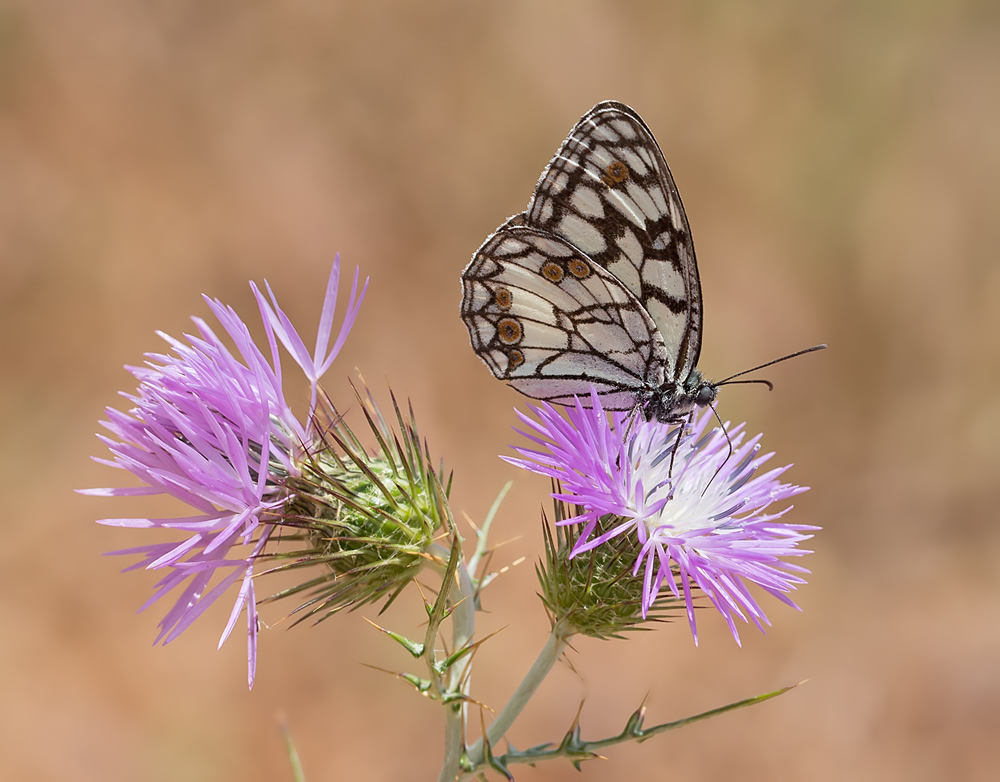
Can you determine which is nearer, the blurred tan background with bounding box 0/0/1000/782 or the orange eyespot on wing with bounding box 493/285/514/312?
the orange eyespot on wing with bounding box 493/285/514/312

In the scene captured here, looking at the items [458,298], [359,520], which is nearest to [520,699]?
[359,520]

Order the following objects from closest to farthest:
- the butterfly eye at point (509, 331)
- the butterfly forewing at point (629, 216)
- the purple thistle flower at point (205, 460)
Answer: the purple thistle flower at point (205, 460) < the butterfly forewing at point (629, 216) < the butterfly eye at point (509, 331)

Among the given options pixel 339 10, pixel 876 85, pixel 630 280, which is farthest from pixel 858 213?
pixel 630 280

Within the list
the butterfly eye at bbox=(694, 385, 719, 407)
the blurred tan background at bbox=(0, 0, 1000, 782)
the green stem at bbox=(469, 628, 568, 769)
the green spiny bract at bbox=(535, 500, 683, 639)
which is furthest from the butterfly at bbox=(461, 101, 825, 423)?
the blurred tan background at bbox=(0, 0, 1000, 782)

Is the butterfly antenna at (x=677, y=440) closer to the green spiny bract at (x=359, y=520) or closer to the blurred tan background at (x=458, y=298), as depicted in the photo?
the green spiny bract at (x=359, y=520)

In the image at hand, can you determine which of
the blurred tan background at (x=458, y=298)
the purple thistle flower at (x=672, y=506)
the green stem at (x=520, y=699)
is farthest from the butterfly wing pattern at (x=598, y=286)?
the blurred tan background at (x=458, y=298)

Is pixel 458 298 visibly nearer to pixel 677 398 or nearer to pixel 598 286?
pixel 598 286

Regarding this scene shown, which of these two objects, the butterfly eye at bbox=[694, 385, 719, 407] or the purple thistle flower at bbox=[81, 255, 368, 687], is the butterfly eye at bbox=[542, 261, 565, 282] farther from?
the purple thistle flower at bbox=[81, 255, 368, 687]
